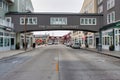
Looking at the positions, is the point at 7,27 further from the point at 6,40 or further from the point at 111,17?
the point at 111,17

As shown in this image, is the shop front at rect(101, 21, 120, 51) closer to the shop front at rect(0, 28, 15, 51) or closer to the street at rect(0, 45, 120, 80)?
the street at rect(0, 45, 120, 80)

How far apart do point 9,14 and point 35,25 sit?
5.92 meters

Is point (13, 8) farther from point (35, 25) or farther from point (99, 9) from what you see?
point (99, 9)

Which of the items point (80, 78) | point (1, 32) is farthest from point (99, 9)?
point (80, 78)

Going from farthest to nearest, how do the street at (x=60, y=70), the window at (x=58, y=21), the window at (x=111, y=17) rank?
the window at (x=58, y=21) < the window at (x=111, y=17) < the street at (x=60, y=70)

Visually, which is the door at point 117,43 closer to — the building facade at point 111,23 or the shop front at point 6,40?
the building facade at point 111,23

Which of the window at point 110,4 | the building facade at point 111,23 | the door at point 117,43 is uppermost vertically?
the window at point 110,4

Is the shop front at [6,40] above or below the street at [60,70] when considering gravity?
above

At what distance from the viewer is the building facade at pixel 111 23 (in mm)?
37734

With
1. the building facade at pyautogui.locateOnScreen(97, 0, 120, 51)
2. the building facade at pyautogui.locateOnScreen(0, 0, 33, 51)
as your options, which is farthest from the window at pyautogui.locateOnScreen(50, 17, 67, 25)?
the building facade at pyautogui.locateOnScreen(0, 0, 33, 51)

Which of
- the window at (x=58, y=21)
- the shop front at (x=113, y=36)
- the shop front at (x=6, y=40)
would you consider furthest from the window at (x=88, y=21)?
the shop front at (x=6, y=40)

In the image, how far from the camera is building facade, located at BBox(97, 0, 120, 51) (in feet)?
124

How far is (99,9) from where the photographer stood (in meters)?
54.5

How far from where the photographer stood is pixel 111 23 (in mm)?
42312
